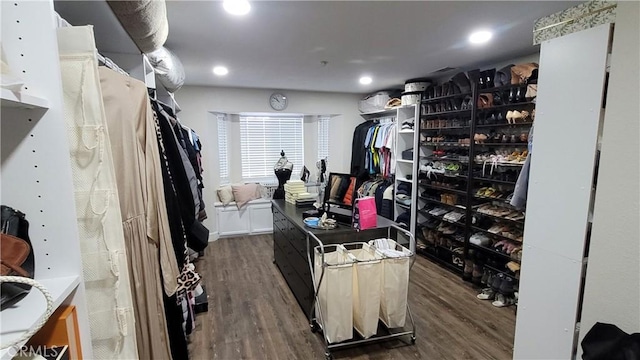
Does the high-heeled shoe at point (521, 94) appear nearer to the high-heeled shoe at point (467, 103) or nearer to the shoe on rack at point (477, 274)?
the high-heeled shoe at point (467, 103)

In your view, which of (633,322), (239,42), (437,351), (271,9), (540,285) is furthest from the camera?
(239,42)

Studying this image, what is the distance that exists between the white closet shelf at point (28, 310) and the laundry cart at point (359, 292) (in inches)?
60.2

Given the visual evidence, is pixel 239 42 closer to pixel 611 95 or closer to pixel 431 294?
pixel 611 95

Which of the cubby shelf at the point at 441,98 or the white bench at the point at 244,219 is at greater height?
the cubby shelf at the point at 441,98

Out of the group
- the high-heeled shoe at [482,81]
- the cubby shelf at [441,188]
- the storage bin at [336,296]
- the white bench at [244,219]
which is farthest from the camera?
the white bench at [244,219]

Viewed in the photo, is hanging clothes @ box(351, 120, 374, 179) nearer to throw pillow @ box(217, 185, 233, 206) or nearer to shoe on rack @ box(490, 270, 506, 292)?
throw pillow @ box(217, 185, 233, 206)

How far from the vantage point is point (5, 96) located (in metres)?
0.47

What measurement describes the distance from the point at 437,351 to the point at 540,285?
3.29 ft

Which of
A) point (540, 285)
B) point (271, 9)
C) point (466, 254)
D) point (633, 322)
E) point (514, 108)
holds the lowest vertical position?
point (466, 254)

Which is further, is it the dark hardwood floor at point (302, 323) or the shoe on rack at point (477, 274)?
the shoe on rack at point (477, 274)

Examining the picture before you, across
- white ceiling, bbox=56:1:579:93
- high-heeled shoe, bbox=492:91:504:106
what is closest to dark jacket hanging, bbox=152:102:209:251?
white ceiling, bbox=56:1:579:93

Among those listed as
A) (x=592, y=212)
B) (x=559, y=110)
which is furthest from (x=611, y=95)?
(x=592, y=212)

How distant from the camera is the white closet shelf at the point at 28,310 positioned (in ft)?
1.54

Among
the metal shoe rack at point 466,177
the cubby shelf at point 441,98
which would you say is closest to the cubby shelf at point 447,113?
the metal shoe rack at point 466,177
